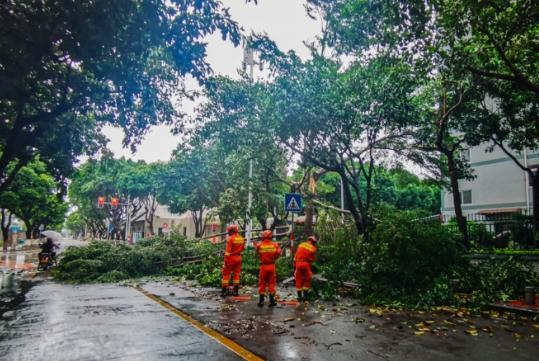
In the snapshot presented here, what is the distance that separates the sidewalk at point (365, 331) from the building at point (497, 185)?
59.1 feet

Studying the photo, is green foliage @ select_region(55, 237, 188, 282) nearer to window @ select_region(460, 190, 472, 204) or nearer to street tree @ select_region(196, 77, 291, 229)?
street tree @ select_region(196, 77, 291, 229)

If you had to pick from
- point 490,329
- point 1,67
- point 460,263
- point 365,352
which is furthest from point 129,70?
point 460,263

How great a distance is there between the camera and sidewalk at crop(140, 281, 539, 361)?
5520mm

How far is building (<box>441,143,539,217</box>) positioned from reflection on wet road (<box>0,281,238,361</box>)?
21.7m

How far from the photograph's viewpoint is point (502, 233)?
50.1 ft

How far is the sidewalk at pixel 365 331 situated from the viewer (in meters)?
5.52

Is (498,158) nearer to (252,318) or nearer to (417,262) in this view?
(417,262)

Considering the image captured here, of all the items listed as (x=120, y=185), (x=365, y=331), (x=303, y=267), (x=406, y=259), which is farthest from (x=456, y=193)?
(x=120, y=185)

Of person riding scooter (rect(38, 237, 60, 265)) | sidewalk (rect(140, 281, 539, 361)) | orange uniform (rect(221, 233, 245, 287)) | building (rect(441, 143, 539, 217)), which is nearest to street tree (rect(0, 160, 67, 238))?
person riding scooter (rect(38, 237, 60, 265))

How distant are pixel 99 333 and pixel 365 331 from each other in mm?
4526

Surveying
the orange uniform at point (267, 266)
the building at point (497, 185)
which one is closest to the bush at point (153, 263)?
the orange uniform at point (267, 266)

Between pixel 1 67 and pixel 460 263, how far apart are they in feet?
41.1

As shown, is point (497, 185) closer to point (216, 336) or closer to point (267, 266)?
point (267, 266)

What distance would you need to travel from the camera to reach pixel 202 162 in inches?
1065
